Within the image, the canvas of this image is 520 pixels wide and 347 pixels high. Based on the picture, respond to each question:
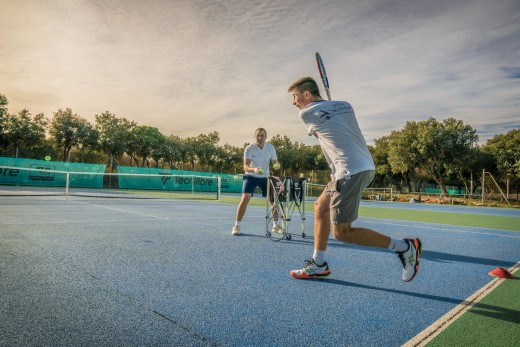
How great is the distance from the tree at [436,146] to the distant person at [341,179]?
1690 inches

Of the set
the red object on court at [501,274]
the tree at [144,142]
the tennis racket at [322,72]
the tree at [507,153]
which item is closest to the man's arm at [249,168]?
the tennis racket at [322,72]

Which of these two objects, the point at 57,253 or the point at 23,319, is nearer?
the point at 23,319

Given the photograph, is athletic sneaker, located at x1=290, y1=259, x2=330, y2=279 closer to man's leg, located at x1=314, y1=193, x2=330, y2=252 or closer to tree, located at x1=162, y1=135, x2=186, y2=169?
man's leg, located at x1=314, y1=193, x2=330, y2=252

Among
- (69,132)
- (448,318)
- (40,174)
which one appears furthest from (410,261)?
(69,132)

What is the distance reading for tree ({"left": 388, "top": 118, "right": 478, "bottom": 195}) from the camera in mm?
42000

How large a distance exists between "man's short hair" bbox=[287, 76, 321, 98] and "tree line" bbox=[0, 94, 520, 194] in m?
36.5

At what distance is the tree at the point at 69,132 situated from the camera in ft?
140

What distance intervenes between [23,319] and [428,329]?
2.81 metres

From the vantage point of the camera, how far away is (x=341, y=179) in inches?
139

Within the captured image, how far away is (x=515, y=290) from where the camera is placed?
3498 mm

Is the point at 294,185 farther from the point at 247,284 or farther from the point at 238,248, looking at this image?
the point at 247,284

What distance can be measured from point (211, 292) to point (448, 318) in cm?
195

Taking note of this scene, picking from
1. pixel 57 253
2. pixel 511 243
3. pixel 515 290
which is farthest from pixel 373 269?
pixel 511 243

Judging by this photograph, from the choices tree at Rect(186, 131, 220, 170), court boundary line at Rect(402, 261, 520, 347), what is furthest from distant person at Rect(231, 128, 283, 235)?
tree at Rect(186, 131, 220, 170)
